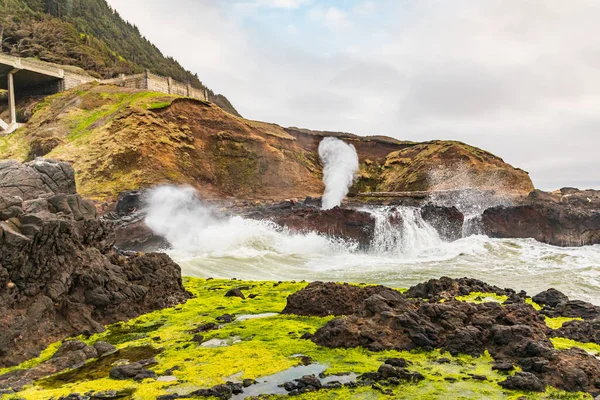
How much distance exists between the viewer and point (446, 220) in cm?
3091

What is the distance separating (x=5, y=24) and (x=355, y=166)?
46.5 meters

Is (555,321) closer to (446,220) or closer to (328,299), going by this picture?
(328,299)

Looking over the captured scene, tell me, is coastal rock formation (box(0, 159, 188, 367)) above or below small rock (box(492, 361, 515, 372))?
above

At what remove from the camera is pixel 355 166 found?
2201 inches

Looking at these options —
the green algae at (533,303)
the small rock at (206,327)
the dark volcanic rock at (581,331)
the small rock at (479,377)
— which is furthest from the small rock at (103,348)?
the green algae at (533,303)

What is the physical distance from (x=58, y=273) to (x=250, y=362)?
14.4 ft

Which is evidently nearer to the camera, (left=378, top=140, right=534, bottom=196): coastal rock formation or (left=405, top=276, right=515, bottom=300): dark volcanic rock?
(left=405, top=276, right=515, bottom=300): dark volcanic rock

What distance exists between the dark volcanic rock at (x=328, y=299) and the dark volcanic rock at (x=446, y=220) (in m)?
22.2

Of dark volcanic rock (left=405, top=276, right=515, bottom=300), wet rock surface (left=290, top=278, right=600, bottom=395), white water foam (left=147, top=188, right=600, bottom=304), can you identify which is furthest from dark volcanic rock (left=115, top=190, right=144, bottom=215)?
wet rock surface (left=290, top=278, right=600, bottom=395)

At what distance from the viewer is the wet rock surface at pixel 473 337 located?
5953mm

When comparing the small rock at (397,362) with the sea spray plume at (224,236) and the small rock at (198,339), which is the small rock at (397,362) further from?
the sea spray plume at (224,236)

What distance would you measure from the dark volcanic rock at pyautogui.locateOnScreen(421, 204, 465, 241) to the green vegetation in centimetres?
4380

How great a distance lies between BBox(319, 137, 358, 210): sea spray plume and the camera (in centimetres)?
5162

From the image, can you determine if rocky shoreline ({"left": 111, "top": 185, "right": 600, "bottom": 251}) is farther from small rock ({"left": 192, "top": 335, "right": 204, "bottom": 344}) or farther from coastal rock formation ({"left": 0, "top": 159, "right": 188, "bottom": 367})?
small rock ({"left": 192, "top": 335, "right": 204, "bottom": 344})
